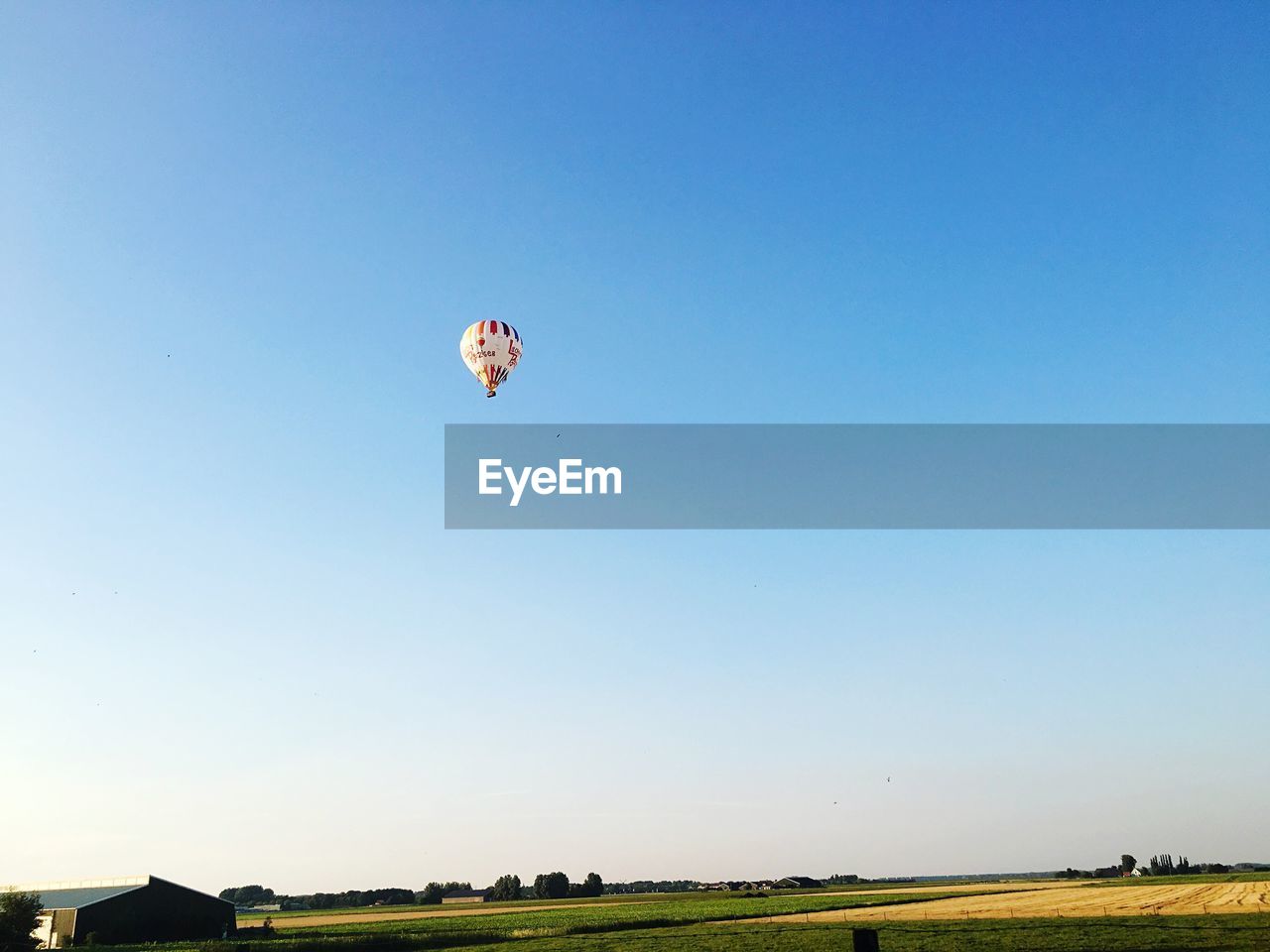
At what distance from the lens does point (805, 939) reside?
4938 cm

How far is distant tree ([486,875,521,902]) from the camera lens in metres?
173

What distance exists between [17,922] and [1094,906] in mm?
68662

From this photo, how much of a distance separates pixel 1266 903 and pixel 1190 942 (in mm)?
20903

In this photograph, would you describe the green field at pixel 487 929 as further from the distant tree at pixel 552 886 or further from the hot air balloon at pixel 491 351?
the distant tree at pixel 552 886

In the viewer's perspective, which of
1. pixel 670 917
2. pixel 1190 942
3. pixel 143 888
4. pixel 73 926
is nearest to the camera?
pixel 1190 942

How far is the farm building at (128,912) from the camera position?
207ft

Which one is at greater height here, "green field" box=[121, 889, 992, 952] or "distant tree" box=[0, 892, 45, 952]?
"distant tree" box=[0, 892, 45, 952]

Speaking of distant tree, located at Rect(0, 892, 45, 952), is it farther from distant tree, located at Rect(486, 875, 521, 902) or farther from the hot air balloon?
distant tree, located at Rect(486, 875, 521, 902)

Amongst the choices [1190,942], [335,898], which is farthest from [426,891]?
[1190,942]

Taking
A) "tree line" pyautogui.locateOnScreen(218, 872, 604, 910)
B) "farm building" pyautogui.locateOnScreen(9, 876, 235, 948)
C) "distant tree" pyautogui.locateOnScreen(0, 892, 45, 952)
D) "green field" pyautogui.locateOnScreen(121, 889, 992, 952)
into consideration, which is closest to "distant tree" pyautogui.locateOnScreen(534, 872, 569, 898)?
"tree line" pyautogui.locateOnScreen(218, 872, 604, 910)

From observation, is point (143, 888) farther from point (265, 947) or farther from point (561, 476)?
point (561, 476)

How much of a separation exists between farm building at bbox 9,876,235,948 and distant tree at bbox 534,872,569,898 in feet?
345

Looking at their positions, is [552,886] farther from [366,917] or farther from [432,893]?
[366,917]

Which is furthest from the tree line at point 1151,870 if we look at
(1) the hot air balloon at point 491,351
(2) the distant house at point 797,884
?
(1) the hot air balloon at point 491,351
